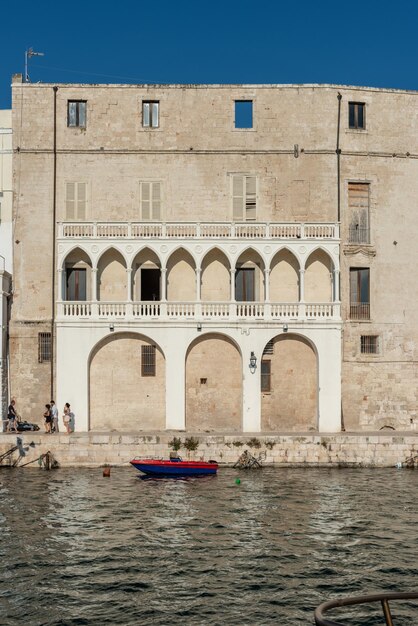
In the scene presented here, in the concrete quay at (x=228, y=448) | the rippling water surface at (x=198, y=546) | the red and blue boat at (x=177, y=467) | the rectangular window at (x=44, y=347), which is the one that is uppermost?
the rectangular window at (x=44, y=347)

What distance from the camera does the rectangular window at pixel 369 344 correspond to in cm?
4306

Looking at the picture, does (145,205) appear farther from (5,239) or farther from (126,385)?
(126,385)

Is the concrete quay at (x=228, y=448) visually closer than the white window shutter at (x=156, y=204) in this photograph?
Yes

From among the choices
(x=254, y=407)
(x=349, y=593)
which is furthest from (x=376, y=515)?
(x=254, y=407)

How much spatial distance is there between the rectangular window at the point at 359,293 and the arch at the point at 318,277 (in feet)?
4.84

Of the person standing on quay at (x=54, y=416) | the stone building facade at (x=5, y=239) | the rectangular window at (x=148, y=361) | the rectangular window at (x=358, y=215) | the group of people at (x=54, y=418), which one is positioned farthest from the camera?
the rectangular window at (x=358, y=215)

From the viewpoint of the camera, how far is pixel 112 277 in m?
42.3

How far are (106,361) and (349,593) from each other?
905 inches

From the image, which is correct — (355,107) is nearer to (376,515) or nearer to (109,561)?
(376,515)

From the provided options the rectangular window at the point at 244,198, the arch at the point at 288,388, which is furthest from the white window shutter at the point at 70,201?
the arch at the point at 288,388

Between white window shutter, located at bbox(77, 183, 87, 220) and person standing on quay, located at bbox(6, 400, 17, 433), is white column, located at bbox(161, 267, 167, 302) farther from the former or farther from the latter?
person standing on quay, located at bbox(6, 400, 17, 433)

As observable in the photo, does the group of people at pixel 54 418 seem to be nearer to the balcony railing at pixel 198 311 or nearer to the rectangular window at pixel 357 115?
the balcony railing at pixel 198 311

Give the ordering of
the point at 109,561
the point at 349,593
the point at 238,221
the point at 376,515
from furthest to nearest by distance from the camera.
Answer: the point at 238,221, the point at 376,515, the point at 109,561, the point at 349,593

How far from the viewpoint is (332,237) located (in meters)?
41.6
